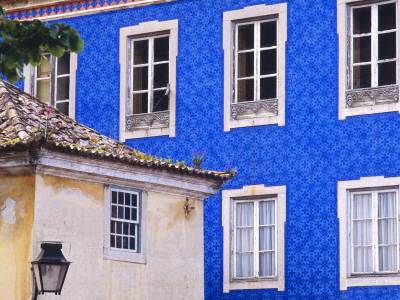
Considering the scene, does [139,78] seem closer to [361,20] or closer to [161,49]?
[161,49]

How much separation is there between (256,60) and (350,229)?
348 cm

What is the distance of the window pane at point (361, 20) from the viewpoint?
20922mm

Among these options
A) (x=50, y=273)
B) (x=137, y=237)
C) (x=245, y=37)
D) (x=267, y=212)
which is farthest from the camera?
(x=245, y=37)

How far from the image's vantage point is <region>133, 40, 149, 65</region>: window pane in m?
23.2

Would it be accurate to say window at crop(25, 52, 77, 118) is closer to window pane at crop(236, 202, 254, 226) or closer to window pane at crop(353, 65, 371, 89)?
window pane at crop(236, 202, 254, 226)

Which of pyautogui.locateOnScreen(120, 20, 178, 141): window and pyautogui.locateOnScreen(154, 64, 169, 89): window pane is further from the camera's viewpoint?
pyautogui.locateOnScreen(154, 64, 169, 89): window pane

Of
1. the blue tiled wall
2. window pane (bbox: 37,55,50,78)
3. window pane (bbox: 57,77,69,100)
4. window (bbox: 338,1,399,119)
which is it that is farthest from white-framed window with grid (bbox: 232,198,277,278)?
window pane (bbox: 37,55,50,78)

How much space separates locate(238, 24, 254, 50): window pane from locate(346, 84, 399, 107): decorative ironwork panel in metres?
2.24

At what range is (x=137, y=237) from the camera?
58.5ft

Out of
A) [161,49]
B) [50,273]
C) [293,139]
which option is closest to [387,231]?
[293,139]

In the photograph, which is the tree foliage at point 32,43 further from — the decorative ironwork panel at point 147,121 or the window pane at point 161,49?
the window pane at point 161,49

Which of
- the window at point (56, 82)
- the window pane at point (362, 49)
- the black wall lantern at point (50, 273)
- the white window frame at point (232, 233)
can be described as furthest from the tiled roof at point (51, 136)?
the window at point (56, 82)

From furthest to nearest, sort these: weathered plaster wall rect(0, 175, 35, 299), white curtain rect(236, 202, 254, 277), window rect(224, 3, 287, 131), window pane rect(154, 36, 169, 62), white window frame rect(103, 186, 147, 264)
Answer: window pane rect(154, 36, 169, 62) → window rect(224, 3, 287, 131) → white curtain rect(236, 202, 254, 277) → white window frame rect(103, 186, 147, 264) → weathered plaster wall rect(0, 175, 35, 299)

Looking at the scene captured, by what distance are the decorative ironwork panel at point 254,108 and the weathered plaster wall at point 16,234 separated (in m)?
6.21
